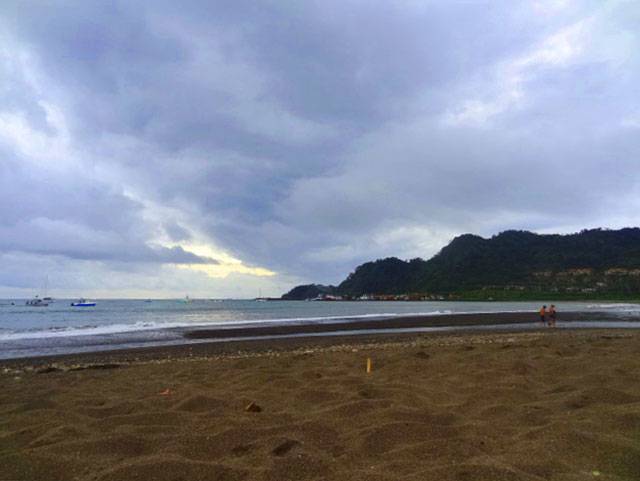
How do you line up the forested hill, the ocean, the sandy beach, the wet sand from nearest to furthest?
the sandy beach, the ocean, the wet sand, the forested hill

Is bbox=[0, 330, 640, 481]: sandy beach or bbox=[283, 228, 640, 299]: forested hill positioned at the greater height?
bbox=[283, 228, 640, 299]: forested hill

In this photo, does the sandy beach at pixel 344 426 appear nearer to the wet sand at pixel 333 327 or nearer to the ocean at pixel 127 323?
the ocean at pixel 127 323

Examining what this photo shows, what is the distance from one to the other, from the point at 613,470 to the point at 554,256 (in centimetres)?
17220

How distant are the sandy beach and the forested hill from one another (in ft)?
442

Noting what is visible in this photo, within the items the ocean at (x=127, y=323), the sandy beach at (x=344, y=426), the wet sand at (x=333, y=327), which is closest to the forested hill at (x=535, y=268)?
the ocean at (x=127, y=323)

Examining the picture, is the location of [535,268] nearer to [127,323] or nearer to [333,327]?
[333,327]

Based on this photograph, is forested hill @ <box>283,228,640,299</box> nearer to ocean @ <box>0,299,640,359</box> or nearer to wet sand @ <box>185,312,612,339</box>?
ocean @ <box>0,299,640,359</box>

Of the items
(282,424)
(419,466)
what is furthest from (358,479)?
(282,424)

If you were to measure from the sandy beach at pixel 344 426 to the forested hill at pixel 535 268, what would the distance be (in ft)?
442

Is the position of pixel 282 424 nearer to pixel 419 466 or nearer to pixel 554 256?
pixel 419 466

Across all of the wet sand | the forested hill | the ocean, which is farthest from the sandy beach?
the forested hill

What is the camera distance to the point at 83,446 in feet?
14.7

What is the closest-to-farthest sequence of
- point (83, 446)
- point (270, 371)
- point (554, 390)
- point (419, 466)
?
point (419, 466), point (83, 446), point (554, 390), point (270, 371)

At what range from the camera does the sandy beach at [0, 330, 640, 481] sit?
3.70m
